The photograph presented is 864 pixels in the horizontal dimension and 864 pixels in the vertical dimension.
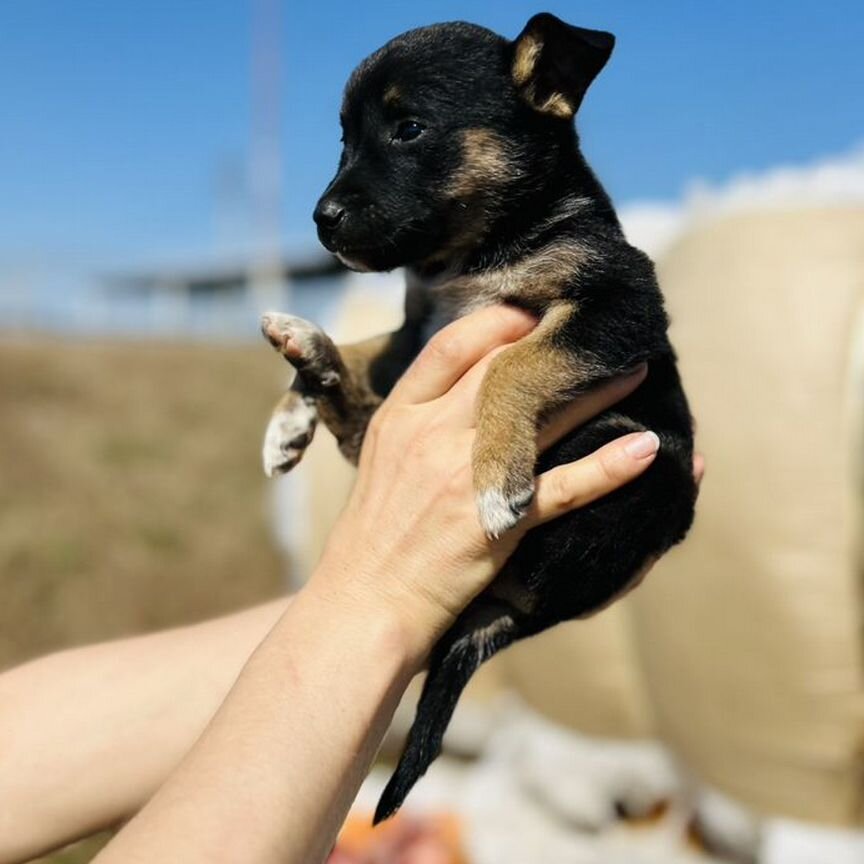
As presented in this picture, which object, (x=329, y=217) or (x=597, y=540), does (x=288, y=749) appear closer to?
(x=597, y=540)

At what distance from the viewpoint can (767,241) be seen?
4.30 m

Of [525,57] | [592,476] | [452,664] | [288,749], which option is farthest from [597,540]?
[525,57]

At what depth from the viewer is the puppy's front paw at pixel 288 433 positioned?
244 centimetres

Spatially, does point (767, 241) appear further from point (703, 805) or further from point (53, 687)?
point (53, 687)

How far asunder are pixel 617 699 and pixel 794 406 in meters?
1.57

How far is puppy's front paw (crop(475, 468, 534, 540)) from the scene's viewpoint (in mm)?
1963

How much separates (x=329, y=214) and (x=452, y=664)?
2.93ft

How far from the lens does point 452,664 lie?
217 cm

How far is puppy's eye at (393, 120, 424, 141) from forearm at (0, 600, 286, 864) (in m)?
1.06

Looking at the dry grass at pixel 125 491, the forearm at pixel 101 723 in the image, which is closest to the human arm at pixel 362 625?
the forearm at pixel 101 723

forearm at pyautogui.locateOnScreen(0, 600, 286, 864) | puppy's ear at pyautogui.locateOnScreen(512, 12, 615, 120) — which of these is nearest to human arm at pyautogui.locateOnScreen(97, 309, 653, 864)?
puppy's ear at pyautogui.locateOnScreen(512, 12, 615, 120)

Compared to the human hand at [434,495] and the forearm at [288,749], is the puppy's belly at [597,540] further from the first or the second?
the forearm at [288,749]

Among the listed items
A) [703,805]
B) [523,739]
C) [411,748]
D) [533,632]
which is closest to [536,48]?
[533,632]

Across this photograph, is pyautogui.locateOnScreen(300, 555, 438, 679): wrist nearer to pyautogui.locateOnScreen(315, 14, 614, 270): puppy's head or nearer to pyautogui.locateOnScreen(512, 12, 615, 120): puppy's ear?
pyautogui.locateOnScreen(315, 14, 614, 270): puppy's head
